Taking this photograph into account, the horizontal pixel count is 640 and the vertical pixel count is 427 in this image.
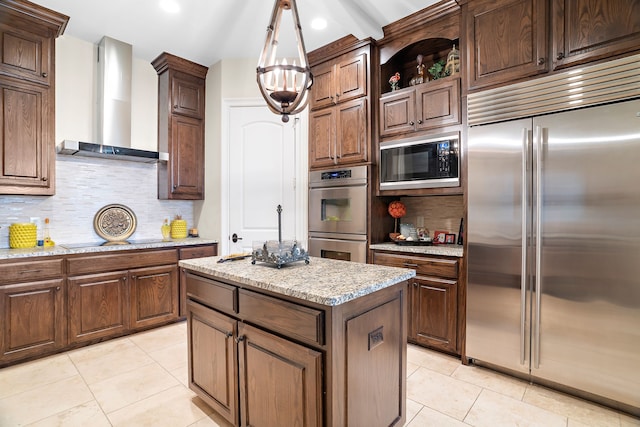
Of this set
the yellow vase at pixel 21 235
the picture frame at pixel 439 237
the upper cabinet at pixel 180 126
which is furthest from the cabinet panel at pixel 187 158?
the picture frame at pixel 439 237

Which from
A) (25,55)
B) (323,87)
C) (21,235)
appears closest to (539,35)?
(323,87)

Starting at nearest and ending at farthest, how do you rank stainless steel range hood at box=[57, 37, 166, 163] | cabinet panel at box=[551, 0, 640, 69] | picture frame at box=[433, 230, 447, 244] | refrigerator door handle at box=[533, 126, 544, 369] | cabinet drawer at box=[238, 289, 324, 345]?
1. cabinet drawer at box=[238, 289, 324, 345]
2. cabinet panel at box=[551, 0, 640, 69]
3. refrigerator door handle at box=[533, 126, 544, 369]
4. picture frame at box=[433, 230, 447, 244]
5. stainless steel range hood at box=[57, 37, 166, 163]

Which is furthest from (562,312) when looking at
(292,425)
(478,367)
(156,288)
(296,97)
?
(156,288)

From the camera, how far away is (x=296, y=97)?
1601 millimetres

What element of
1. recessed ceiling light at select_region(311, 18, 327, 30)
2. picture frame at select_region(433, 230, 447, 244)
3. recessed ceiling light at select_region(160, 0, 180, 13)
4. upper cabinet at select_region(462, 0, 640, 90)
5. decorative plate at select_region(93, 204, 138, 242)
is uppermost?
recessed ceiling light at select_region(160, 0, 180, 13)

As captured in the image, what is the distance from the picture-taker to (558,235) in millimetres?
2092

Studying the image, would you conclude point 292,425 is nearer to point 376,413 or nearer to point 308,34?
point 376,413

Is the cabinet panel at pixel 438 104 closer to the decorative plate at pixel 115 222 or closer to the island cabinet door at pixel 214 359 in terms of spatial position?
the island cabinet door at pixel 214 359

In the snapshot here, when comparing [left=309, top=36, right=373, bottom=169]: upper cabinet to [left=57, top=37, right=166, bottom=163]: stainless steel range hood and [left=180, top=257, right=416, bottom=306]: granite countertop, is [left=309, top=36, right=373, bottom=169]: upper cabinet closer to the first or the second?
[left=180, top=257, right=416, bottom=306]: granite countertop

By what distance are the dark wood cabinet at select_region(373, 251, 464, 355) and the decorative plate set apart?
9.52 ft

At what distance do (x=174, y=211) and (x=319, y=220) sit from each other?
1.91 m

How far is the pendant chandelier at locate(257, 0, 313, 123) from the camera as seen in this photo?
155 centimetres

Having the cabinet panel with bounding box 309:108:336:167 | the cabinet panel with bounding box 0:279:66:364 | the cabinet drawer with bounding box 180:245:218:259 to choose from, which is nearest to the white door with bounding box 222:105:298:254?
the cabinet drawer with bounding box 180:245:218:259

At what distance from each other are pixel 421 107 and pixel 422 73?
445 millimetres
